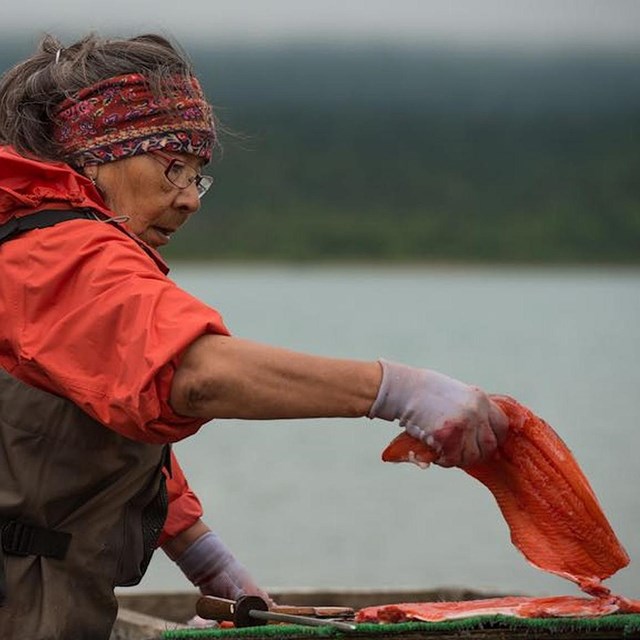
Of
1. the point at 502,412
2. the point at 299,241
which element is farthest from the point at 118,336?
the point at 299,241

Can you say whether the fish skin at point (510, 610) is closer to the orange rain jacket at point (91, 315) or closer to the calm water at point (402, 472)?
the orange rain jacket at point (91, 315)

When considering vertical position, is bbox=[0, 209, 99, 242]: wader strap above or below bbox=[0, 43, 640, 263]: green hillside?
above

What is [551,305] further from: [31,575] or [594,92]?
[594,92]

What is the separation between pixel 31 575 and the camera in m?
3.72

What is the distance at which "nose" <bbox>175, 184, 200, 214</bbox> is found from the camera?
394 centimetres

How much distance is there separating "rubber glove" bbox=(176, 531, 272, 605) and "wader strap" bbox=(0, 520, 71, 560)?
3.30 ft

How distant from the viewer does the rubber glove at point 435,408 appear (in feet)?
11.0

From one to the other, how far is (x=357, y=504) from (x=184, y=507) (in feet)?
39.0

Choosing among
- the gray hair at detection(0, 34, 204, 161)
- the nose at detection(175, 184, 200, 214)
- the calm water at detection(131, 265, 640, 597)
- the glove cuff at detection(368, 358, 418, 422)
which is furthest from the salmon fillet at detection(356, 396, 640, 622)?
the calm water at detection(131, 265, 640, 597)

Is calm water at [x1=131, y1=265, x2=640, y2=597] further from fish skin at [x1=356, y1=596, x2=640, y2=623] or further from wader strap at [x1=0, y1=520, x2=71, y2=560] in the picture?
wader strap at [x1=0, y1=520, x2=71, y2=560]

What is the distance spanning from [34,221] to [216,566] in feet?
4.76

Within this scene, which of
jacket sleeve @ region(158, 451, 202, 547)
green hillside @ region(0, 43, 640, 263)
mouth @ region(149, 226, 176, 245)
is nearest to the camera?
mouth @ region(149, 226, 176, 245)

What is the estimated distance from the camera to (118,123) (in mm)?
3867

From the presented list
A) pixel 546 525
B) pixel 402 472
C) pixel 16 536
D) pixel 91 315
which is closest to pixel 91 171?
pixel 91 315
